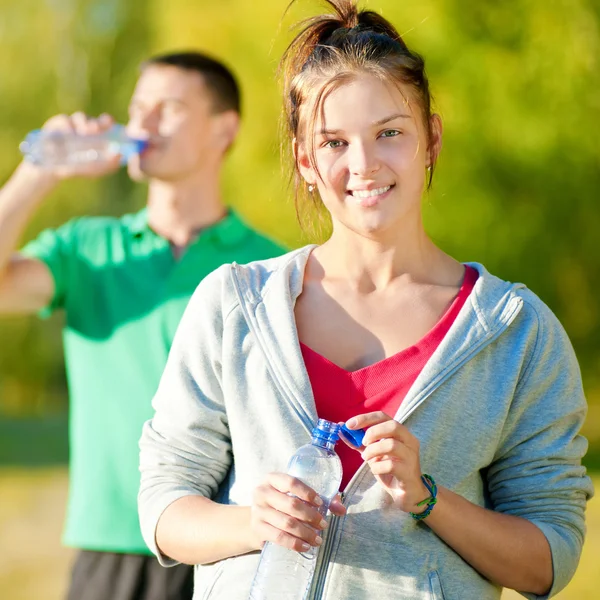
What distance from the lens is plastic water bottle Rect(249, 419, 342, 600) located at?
64.7 inches

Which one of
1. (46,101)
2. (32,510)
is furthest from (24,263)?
(46,101)

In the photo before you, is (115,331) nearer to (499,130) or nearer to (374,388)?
(374,388)

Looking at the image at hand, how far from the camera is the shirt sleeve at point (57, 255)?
10.6ft

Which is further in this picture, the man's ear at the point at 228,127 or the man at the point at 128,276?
the man's ear at the point at 228,127

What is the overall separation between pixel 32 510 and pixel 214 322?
692 cm

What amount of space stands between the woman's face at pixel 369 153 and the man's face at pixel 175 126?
5.70ft

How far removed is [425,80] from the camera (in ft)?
6.14

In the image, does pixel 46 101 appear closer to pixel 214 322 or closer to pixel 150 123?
pixel 150 123

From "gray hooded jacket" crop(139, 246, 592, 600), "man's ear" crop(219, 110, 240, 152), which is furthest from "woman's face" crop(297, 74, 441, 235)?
"man's ear" crop(219, 110, 240, 152)

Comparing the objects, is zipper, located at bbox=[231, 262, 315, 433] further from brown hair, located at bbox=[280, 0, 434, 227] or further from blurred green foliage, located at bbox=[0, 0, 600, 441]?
blurred green foliage, located at bbox=[0, 0, 600, 441]

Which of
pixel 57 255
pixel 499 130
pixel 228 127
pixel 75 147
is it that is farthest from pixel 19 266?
pixel 499 130

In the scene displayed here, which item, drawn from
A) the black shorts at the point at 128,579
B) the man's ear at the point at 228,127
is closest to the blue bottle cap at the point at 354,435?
the black shorts at the point at 128,579

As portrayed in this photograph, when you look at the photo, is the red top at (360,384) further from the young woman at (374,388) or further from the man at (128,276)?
the man at (128,276)

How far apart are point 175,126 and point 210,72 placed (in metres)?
0.32
